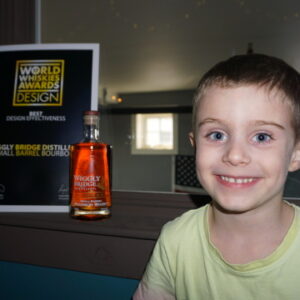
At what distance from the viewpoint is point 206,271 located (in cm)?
60

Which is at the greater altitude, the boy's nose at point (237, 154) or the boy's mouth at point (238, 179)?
the boy's nose at point (237, 154)

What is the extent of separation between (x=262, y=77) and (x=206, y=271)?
1.22 feet

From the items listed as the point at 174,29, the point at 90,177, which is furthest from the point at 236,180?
the point at 174,29

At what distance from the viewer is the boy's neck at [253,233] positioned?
59cm

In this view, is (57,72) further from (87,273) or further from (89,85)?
(87,273)

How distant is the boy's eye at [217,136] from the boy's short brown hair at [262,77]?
0.27 ft

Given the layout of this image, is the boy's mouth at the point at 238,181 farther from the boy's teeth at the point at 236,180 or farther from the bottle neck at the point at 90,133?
the bottle neck at the point at 90,133

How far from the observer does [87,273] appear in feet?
2.81

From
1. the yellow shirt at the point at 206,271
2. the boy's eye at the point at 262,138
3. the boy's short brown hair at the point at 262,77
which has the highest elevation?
the boy's short brown hair at the point at 262,77

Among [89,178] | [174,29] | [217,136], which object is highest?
[174,29]

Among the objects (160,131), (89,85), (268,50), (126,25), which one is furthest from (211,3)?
(160,131)

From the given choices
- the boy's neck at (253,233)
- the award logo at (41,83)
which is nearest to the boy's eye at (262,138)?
the boy's neck at (253,233)

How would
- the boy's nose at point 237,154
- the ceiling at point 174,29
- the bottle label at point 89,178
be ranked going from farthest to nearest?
the ceiling at point 174,29
the bottle label at point 89,178
the boy's nose at point 237,154

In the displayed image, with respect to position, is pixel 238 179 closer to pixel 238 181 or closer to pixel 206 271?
pixel 238 181
